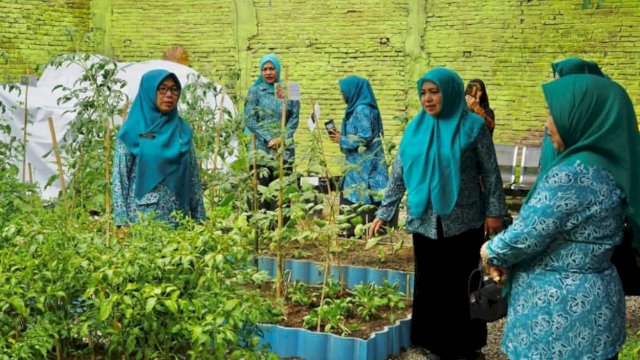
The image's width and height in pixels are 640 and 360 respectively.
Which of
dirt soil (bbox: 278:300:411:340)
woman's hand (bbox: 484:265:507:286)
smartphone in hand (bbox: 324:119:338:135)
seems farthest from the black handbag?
smartphone in hand (bbox: 324:119:338:135)

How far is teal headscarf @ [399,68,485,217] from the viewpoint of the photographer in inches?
169

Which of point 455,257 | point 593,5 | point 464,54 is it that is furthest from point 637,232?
point 464,54

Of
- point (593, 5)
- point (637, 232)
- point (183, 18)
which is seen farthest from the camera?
point (183, 18)

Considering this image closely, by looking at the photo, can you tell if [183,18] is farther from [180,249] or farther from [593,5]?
[180,249]

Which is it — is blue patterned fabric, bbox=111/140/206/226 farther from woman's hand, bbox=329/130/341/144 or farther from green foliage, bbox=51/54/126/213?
woman's hand, bbox=329/130/341/144

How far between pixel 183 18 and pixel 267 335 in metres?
8.05

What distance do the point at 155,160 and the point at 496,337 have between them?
2.17m

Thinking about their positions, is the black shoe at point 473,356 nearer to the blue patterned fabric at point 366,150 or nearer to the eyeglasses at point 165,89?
the eyeglasses at point 165,89

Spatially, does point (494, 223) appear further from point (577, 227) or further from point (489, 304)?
point (577, 227)

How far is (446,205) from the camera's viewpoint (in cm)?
429

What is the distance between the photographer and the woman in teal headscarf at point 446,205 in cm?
434

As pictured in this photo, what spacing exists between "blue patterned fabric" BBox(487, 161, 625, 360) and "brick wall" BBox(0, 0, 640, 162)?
6.82 metres

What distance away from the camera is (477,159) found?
4.41m

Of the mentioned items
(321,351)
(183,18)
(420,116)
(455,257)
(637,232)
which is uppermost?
(183,18)
